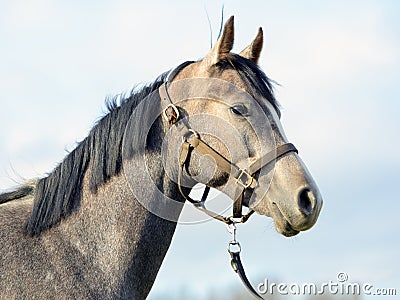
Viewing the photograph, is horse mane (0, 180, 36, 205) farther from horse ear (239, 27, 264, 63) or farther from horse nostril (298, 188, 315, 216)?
horse nostril (298, 188, 315, 216)

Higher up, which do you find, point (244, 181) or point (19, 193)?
point (244, 181)

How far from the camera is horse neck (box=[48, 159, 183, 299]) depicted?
641 centimetres

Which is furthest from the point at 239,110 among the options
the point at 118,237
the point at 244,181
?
the point at 118,237

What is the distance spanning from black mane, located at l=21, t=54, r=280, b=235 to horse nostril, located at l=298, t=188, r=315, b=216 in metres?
1.00

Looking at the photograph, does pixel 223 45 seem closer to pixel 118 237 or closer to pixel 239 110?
pixel 239 110

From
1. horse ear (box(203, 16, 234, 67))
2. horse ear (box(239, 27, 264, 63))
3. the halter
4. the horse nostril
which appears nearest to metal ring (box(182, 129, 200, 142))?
the halter

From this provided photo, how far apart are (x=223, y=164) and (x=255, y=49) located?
1418 millimetres

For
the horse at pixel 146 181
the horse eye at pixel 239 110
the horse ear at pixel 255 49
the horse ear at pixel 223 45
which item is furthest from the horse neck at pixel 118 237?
the horse ear at pixel 255 49

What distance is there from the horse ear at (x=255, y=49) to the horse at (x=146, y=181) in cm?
44

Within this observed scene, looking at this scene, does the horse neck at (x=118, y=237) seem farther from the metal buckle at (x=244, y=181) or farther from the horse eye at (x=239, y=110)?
the horse eye at (x=239, y=110)

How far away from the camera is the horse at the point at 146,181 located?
20.4ft

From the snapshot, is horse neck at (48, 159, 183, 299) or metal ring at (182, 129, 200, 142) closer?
horse neck at (48, 159, 183, 299)

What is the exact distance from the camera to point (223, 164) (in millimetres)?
6426

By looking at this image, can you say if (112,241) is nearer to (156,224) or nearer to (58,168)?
(156,224)
